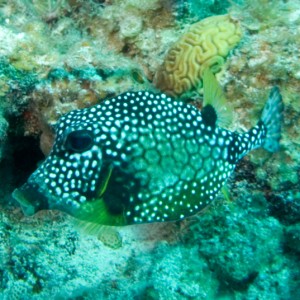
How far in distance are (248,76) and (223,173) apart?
136 cm

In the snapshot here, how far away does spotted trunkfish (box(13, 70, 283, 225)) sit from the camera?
2967 mm

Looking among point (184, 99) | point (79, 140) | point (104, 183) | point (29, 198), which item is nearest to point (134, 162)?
point (104, 183)

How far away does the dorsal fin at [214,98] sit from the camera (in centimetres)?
343

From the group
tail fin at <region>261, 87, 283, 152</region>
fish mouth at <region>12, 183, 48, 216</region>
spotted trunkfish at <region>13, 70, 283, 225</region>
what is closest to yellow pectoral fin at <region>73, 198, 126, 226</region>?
spotted trunkfish at <region>13, 70, 283, 225</region>

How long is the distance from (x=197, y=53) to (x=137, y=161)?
1.96m

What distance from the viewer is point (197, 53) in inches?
172

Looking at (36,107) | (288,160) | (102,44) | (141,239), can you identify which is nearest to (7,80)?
(36,107)

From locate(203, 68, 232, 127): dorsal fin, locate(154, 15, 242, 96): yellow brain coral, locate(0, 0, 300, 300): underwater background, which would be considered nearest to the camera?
locate(203, 68, 232, 127): dorsal fin

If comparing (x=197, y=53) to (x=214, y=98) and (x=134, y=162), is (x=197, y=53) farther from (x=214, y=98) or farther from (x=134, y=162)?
(x=134, y=162)

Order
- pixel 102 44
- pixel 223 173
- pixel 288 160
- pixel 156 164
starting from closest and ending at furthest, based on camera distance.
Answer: pixel 156 164
pixel 223 173
pixel 288 160
pixel 102 44

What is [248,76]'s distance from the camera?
4094mm

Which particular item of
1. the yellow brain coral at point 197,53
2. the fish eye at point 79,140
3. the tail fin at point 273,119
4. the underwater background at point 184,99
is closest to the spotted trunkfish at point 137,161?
the fish eye at point 79,140

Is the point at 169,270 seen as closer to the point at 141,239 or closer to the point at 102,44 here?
the point at 141,239

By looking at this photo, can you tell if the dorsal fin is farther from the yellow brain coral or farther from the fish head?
the fish head
